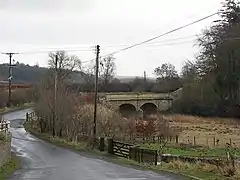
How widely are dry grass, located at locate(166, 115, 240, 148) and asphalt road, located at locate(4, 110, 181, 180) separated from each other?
15.6 metres

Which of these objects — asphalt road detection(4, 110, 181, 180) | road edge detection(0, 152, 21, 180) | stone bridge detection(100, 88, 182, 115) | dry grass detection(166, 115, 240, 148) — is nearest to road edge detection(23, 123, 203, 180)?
asphalt road detection(4, 110, 181, 180)

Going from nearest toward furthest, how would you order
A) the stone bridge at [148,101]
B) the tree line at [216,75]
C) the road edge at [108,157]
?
the road edge at [108,157] < the tree line at [216,75] < the stone bridge at [148,101]

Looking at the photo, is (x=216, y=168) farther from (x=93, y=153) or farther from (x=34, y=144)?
(x=34, y=144)

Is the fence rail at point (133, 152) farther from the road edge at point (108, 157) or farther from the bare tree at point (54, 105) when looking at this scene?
the bare tree at point (54, 105)

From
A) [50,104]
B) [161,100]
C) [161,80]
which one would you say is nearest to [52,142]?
[50,104]

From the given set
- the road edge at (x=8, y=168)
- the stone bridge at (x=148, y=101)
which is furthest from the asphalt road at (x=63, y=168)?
the stone bridge at (x=148, y=101)

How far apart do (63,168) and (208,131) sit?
131 feet

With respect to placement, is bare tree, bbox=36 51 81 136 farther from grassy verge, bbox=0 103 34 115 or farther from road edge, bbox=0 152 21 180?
grassy verge, bbox=0 103 34 115

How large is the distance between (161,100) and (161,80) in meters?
22.3

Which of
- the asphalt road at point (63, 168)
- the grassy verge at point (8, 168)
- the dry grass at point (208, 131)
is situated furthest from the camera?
the dry grass at point (208, 131)

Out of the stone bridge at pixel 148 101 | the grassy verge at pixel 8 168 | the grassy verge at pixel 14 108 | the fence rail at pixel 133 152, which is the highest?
the stone bridge at pixel 148 101

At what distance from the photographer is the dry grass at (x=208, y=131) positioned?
5221 cm

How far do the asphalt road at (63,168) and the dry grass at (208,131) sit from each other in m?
15.6

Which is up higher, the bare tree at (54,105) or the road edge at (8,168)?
the bare tree at (54,105)
